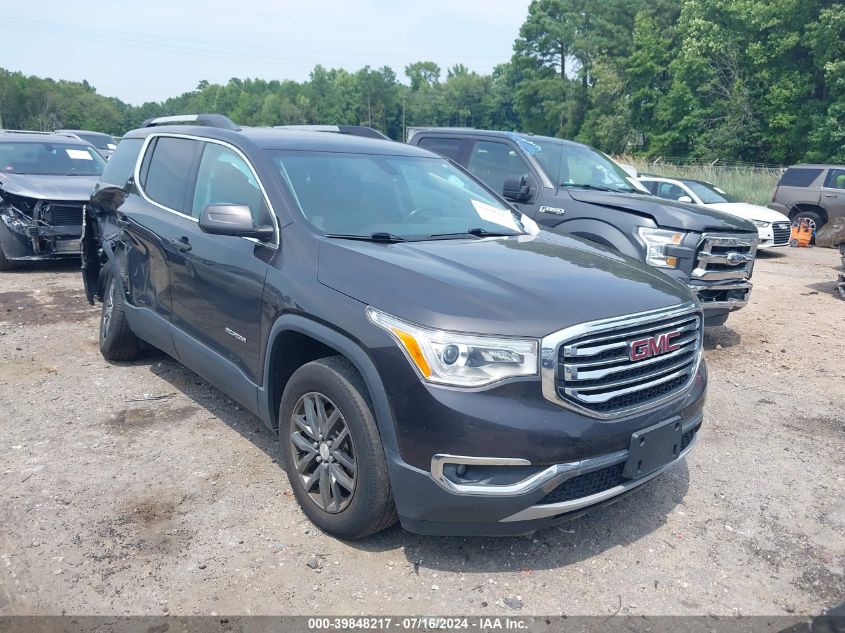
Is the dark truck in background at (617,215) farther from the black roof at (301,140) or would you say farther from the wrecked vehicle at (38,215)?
the wrecked vehicle at (38,215)

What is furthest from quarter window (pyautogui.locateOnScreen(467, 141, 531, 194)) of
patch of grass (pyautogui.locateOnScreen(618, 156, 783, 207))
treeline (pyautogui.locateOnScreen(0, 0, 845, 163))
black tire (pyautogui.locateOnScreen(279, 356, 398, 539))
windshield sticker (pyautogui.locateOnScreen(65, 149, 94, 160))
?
treeline (pyautogui.locateOnScreen(0, 0, 845, 163))

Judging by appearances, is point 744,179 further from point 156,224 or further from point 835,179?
point 156,224

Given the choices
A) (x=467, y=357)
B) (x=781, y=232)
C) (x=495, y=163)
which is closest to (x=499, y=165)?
Result: (x=495, y=163)

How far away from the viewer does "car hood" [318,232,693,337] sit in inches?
113

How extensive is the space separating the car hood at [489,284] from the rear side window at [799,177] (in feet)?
52.6

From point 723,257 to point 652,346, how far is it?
367 cm

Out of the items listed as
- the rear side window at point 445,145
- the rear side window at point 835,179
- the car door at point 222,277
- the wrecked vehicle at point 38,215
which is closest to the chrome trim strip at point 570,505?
the car door at point 222,277

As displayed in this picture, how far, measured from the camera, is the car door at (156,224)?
4.60 metres

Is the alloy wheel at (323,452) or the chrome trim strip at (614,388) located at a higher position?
the chrome trim strip at (614,388)

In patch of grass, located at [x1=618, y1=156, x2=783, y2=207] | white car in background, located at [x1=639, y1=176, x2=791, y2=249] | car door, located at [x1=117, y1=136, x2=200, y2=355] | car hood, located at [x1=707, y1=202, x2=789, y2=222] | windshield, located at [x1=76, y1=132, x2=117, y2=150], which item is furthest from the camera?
patch of grass, located at [x1=618, y1=156, x2=783, y2=207]

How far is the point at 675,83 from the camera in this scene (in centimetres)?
4309

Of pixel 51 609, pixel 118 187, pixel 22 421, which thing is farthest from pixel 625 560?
pixel 118 187

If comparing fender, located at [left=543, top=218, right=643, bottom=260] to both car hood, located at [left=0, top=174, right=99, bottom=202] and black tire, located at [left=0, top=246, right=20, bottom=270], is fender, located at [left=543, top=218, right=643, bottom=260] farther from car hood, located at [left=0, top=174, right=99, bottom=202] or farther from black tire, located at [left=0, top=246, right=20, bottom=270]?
black tire, located at [left=0, top=246, right=20, bottom=270]

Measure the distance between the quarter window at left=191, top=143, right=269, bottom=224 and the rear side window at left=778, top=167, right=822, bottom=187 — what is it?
16.9m
